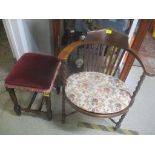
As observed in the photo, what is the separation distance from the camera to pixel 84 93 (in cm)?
125

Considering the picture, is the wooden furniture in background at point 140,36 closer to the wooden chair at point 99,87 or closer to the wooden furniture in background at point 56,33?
the wooden chair at point 99,87

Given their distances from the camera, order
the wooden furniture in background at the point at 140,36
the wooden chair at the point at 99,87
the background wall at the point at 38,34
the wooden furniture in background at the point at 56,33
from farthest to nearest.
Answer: the background wall at the point at 38,34
the wooden furniture in background at the point at 56,33
the wooden furniture in background at the point at 140,36
the wooden chair at the point at 99,87

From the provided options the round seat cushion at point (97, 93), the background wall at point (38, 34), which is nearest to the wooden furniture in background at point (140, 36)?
the round seat cushion at point (97, 93)

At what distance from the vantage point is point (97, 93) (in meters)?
1.26

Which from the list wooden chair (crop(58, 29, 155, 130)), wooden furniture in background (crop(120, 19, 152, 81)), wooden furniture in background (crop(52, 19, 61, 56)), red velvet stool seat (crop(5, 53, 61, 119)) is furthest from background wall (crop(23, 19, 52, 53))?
wooden furniture in background (crop(120, 19, 152, 81))

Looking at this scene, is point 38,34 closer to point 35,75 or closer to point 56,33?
point 56,33

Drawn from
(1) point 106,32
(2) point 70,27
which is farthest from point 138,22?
(2) point 70,27

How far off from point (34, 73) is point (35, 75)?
0.08ft

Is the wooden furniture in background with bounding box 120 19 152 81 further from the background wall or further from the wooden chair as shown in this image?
the background wall

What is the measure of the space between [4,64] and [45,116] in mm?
927

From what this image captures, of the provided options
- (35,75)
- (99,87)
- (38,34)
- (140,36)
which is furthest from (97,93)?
(38,34)

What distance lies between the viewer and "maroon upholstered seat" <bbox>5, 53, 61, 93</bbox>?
127cm

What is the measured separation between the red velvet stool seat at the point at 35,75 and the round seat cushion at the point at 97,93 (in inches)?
5.9

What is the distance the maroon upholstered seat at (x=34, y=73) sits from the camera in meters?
1.27
